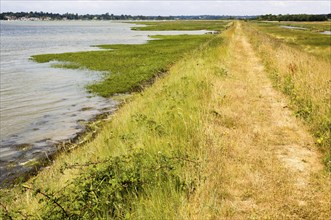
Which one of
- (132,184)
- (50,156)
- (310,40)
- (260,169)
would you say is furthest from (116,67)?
(310,40)

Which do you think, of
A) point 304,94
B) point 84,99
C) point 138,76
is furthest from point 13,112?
point 304,94

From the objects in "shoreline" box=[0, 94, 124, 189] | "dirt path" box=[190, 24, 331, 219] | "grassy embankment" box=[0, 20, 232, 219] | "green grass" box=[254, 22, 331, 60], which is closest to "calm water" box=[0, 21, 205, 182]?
"shoreline" box=[0, 94, 124, 189]

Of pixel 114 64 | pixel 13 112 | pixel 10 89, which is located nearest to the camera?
pixel 13 112

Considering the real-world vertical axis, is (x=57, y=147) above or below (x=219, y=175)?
below

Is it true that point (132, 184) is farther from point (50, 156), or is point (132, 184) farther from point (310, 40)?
point (310, 40)

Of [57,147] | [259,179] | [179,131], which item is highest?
[179,131]

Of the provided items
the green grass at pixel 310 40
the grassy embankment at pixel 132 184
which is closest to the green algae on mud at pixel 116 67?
the grassy embankment at pixel 132 184

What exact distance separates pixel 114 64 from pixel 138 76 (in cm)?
877

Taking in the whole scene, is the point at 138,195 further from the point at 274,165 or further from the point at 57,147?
the point at 57,147

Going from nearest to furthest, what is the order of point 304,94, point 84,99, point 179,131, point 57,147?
point 179,131 → point 304,94 → point 57,147 → point 84,99

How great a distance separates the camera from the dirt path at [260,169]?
206 inches

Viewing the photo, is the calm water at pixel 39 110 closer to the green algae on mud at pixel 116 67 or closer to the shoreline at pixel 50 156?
the shoreline at pixel 50 156

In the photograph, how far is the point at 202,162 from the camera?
6.20m

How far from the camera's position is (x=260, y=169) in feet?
21.9
